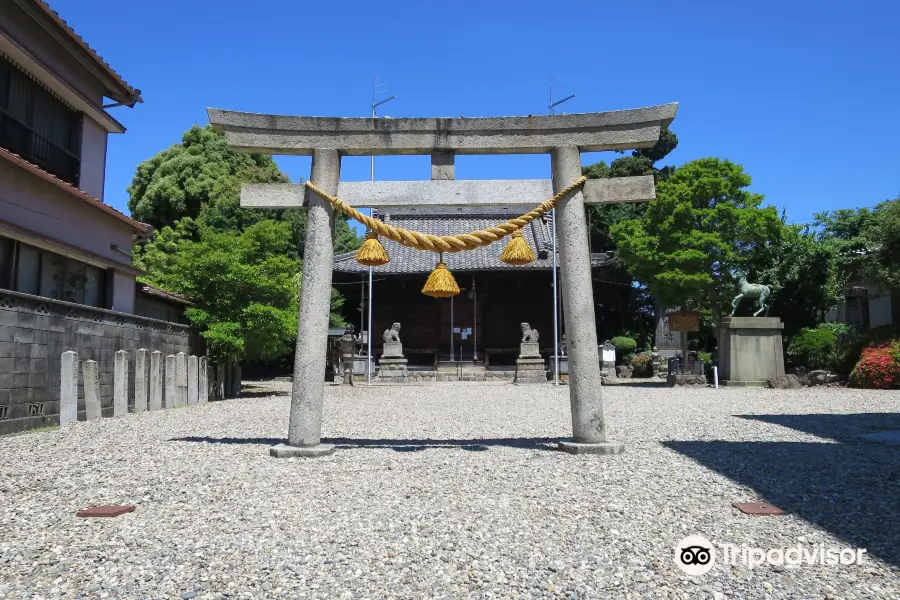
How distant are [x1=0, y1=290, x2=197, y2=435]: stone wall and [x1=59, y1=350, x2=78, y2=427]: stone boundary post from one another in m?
0.17

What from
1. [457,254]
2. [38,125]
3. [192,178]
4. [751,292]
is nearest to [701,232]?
[751,292]

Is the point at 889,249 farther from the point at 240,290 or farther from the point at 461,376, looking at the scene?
the point at 240,290

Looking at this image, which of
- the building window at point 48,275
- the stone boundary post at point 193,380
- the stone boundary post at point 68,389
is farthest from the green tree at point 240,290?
the stone boundary post at point 68,389

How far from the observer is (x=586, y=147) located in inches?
270

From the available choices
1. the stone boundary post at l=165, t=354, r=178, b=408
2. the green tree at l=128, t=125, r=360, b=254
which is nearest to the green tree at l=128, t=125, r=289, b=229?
the green tree at l=128, t=125, r=360, b=254

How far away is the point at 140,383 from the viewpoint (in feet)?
38.0

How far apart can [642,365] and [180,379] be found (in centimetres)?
1930

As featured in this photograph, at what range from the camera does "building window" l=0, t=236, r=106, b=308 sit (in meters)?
9.92

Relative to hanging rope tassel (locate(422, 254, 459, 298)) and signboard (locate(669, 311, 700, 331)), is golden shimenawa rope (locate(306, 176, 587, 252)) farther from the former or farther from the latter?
signboard (locate(669, 311, 700, 331))

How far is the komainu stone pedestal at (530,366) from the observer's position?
22.3 metres

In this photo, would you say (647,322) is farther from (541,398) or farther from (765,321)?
(541,398)

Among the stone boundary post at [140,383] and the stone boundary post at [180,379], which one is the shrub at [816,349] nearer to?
the stone boundary post at [180,379]

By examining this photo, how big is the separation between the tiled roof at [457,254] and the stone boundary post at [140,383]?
1207 cm

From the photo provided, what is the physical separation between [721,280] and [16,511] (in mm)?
19782
